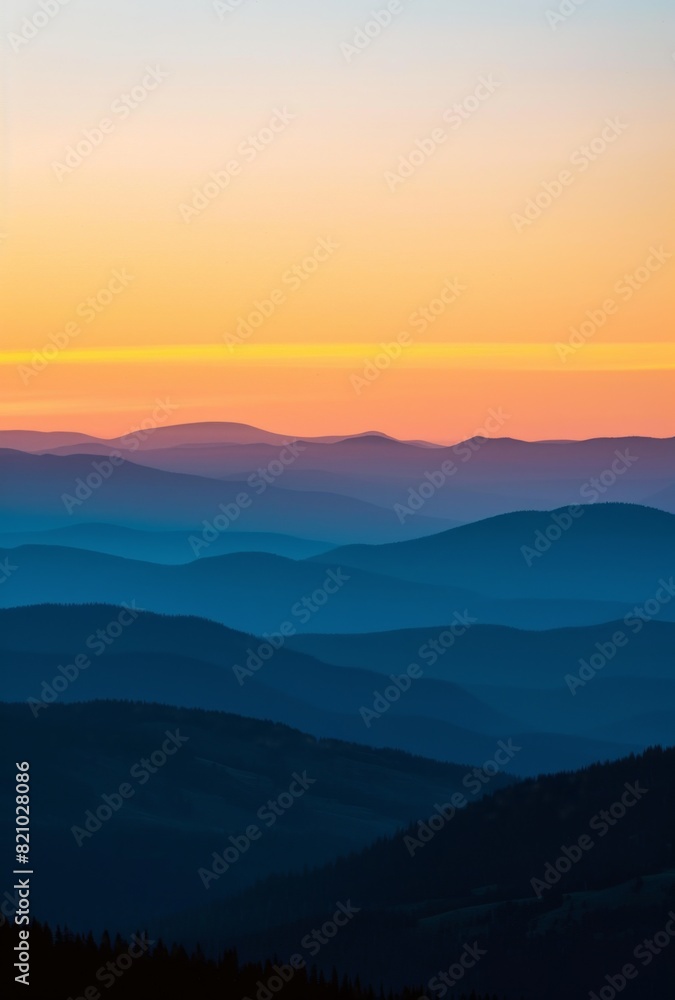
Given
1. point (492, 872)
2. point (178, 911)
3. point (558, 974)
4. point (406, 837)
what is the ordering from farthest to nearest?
point (178, 911) < point (406, 837) < point (492, 872) < point (558, 974)

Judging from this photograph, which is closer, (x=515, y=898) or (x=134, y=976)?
(x=134, y=976)

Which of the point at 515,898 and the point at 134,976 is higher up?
the point at 134,976

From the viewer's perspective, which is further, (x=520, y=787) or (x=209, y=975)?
(x=520, y=787)

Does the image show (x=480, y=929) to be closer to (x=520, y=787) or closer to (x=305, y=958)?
(x=305, y=958)

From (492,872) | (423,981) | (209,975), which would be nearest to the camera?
(209,975)

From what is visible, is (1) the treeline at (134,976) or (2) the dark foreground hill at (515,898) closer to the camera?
(1) the treeline at (134,976)

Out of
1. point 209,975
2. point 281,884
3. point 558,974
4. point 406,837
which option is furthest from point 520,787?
point 209,975

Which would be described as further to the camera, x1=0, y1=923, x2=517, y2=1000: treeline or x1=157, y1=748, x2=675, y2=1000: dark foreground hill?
x1=157, y1=748, x2=675, y2=1000: dark foreground hill

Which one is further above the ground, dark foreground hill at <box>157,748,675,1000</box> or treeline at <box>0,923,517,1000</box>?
treeline at <box>0,923,517,1000</box>
